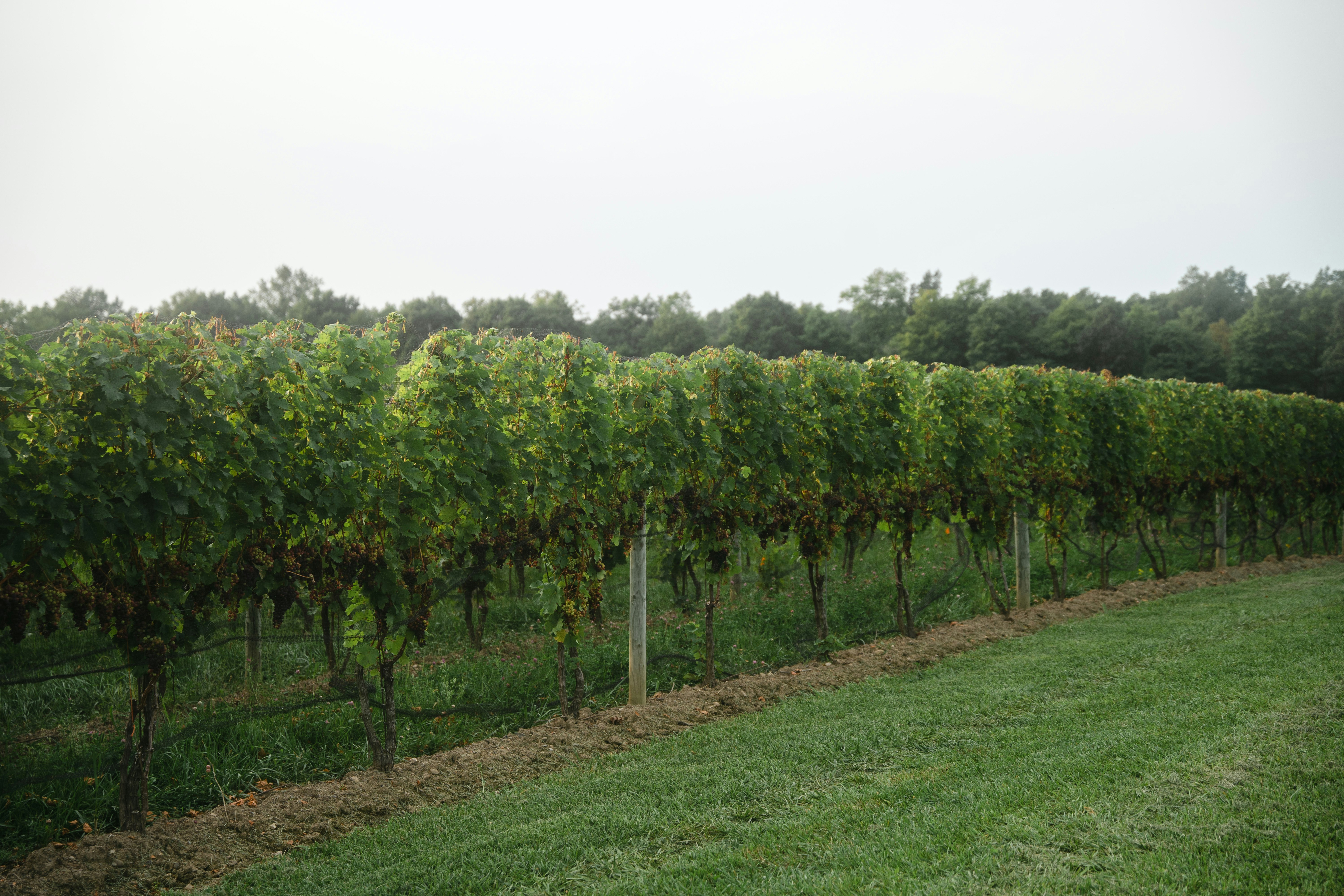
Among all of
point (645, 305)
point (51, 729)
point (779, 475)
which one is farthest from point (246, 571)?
point (645, 305)

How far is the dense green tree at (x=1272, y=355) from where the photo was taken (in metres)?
43.5

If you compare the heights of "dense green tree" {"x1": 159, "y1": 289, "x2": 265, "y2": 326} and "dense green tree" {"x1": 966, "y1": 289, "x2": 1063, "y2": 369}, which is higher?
"dense green tree" {"x1": 159, "y1": 289, "x2": 265, "y2": 326}

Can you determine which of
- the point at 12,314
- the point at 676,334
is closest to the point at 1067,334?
the point at 676,334

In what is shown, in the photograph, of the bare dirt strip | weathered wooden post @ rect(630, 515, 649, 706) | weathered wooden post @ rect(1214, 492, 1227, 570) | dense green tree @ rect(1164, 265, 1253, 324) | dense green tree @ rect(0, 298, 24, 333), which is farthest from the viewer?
dense green tree @ rect(1164, 265, 1253, 324)

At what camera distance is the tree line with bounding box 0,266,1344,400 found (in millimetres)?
42656

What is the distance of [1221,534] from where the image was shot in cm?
1291

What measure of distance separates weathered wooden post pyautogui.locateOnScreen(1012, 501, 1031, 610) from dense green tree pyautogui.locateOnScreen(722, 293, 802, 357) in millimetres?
36017

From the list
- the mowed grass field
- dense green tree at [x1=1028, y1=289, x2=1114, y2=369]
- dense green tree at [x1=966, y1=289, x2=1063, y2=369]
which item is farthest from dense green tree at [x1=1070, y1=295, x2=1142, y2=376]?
the mowed grass field

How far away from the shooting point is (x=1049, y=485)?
9719mm

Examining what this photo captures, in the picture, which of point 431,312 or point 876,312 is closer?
point 431,312

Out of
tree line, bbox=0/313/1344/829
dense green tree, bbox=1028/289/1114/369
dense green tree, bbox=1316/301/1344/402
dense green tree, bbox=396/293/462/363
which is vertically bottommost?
tree line, bbox=0/313/1344/829

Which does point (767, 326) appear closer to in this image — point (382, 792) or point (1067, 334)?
point (1067, 334)

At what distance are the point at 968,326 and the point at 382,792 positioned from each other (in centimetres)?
4891

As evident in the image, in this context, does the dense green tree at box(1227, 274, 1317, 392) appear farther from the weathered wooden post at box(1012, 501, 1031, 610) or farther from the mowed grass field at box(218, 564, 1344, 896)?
the mowed grass field at box(218, 564, 1344, 896)
